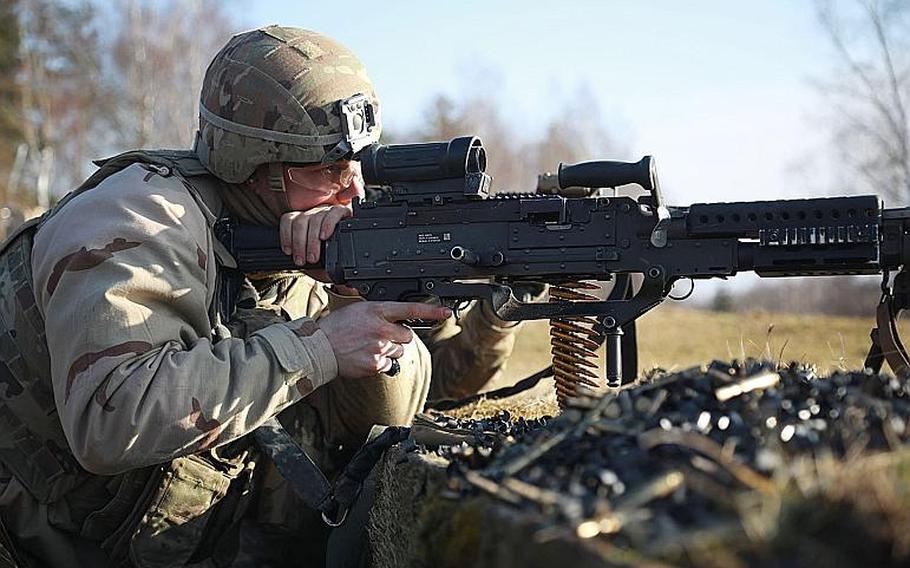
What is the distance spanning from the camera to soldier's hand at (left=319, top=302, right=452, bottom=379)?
12.5ft

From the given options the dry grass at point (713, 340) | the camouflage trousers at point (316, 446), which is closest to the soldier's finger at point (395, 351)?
the camouflage trousers at point (316, 446)

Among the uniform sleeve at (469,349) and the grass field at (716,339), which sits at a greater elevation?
the uniform sleeve at (469,349)

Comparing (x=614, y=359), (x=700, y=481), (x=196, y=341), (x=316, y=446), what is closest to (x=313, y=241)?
(x=196, y=341)

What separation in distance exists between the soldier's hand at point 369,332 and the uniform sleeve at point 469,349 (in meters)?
1.43

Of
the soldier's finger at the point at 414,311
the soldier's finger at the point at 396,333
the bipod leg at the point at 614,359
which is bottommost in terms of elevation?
the bipod leg at the point at 614,359

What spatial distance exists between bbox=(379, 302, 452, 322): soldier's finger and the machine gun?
104 millimetres

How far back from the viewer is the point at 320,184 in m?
4.40

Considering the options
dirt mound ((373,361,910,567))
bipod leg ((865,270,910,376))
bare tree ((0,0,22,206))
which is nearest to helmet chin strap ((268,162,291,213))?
dirt mound ((373,361,910,567))

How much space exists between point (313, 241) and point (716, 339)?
10662mm

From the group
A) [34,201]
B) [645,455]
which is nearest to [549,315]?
[645,455]

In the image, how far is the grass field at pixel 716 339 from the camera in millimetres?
11070

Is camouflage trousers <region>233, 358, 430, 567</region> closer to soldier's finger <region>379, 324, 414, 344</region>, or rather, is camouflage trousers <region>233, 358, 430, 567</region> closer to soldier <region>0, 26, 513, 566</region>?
soldier <region>0, 26, 513, 566</region>

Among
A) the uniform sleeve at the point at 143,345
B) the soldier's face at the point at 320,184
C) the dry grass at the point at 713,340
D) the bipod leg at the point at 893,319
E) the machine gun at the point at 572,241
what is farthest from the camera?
the dry grass at the point at 713,340

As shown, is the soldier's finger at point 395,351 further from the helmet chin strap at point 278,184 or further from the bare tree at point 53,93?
the bare tree at point 53,93
